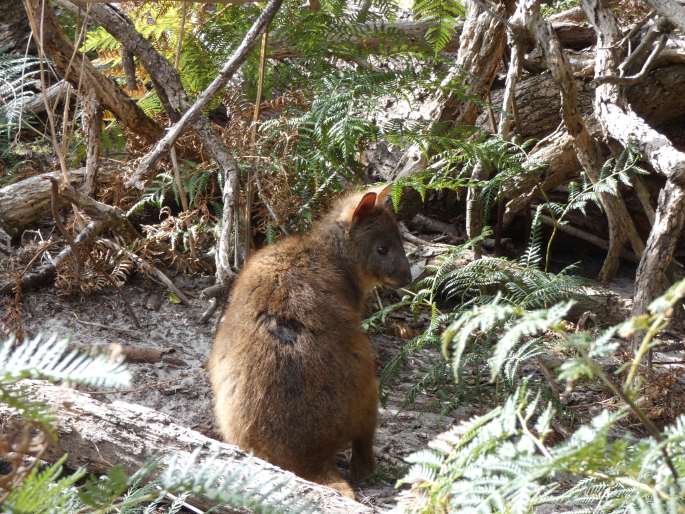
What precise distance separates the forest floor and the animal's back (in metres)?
0.54

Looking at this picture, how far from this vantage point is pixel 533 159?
6.97 meters

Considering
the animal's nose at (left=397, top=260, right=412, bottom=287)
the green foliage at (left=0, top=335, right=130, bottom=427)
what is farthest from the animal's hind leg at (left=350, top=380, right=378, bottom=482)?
the green foliage at (left=0, top=335, right=130, bottom=427)

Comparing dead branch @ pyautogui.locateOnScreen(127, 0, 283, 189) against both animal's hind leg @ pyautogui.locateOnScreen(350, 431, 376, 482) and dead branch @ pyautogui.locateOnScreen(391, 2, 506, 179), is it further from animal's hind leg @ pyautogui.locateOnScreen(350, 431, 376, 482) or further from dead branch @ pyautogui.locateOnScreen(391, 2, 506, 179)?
animal's hind leg @ pyautogui.locateOnScreen(350, 431, 376, 482)

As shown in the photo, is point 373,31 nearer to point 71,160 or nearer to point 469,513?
point 71,160

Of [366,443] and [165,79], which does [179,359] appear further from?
[165,79]

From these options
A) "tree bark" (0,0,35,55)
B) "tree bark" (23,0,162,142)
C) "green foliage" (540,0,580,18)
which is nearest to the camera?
"tree bark" (23,0,162,142)

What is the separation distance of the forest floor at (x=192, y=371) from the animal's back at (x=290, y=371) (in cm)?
54

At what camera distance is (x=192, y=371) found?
19.9ft

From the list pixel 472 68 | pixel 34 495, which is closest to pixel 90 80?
pixel 472 68

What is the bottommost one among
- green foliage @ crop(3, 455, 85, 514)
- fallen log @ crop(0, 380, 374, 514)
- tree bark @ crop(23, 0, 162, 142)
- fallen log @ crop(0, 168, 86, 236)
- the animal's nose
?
fallen log @ crop(0, 380, 374, 514)

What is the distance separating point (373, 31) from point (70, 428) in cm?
474

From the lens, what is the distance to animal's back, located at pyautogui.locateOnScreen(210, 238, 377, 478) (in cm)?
483

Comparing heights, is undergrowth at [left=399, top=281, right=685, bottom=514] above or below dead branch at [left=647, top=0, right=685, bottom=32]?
below

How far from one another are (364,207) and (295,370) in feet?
6.23
